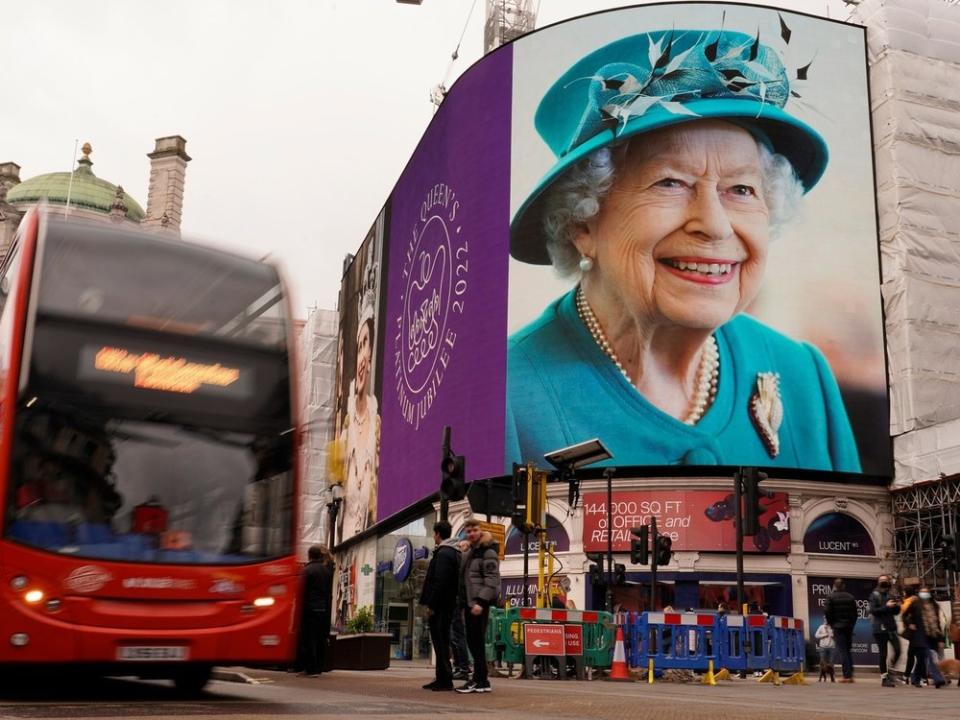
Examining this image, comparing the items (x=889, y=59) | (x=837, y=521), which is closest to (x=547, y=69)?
(x=889, y=59)

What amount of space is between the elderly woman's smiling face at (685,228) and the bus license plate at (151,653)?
96.9ft

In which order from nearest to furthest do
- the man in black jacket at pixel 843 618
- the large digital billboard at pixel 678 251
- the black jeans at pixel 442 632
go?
1. the black jeans at pixel 442 632
2. the man in black jacket at pixel 843 618
3. the large digital billboard at pixel 678 251

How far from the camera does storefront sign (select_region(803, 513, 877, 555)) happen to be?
36.4 m

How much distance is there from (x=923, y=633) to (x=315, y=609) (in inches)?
351

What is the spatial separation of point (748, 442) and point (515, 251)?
10.2m

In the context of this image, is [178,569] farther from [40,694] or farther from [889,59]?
[889,59]

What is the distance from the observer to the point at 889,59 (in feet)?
130

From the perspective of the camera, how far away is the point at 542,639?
52.8 feet

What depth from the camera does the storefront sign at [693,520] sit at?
35.6m

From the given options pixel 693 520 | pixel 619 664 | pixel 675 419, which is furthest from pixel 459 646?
pixel 675 419

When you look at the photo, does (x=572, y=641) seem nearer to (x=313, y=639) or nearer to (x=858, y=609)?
(x=313, y=639)

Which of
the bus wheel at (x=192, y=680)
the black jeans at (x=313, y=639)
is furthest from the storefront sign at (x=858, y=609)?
the bus wheel at (x=192, y=680)

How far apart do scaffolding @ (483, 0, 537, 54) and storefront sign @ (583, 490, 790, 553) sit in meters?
31.4

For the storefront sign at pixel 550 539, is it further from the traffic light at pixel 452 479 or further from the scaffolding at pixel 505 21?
the scaffolding at pixel 505 21
